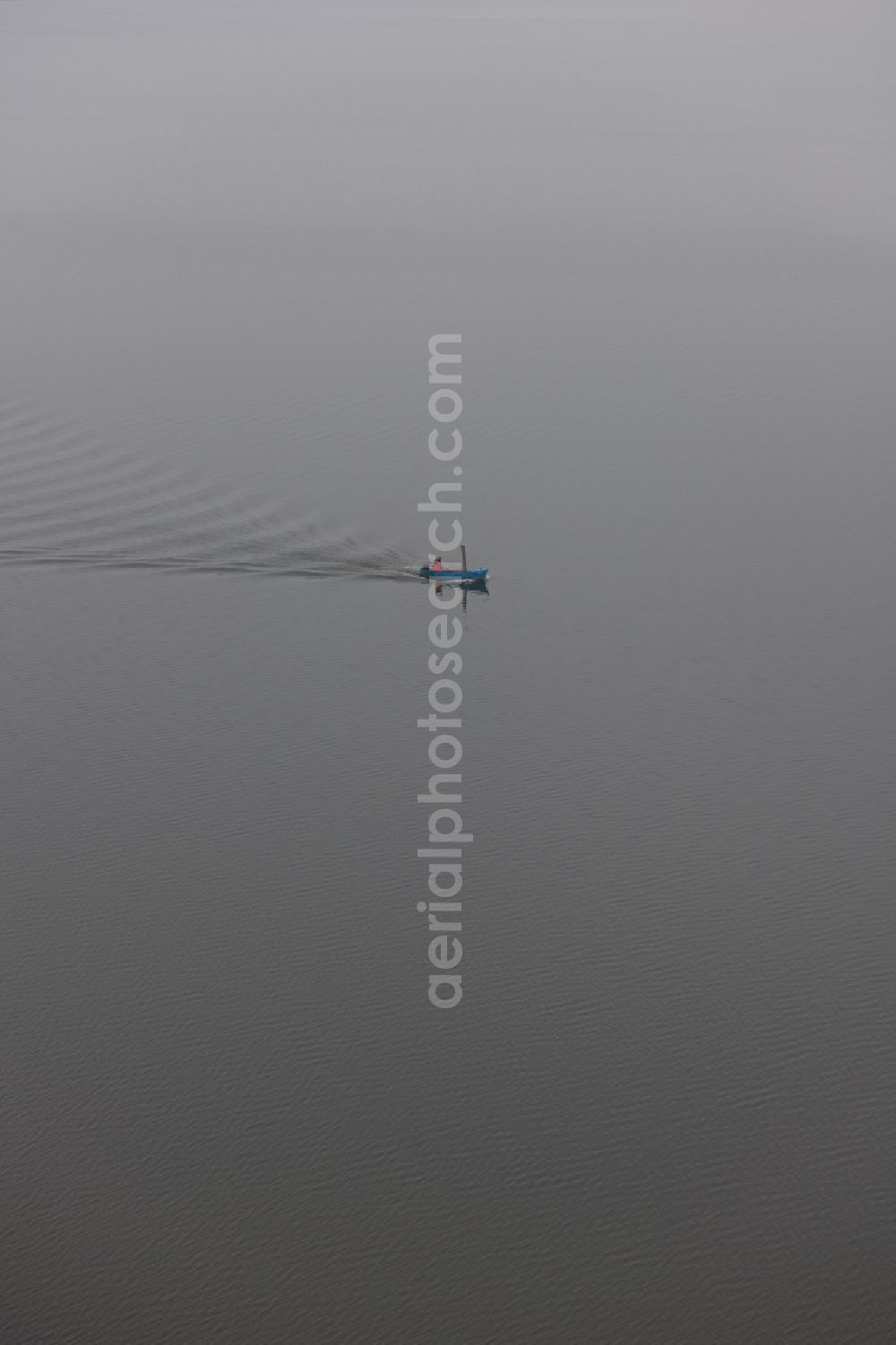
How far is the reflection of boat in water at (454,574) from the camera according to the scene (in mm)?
8234

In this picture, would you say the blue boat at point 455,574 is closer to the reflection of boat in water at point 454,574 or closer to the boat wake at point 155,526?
the reflection of boat in water at point 454,574

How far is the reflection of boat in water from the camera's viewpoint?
8.23m

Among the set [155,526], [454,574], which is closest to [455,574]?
[454,574]

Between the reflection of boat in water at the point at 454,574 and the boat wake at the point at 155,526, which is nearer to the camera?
the reflection of boat in water at the point at 454,574

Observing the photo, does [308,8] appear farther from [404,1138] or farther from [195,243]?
[404,1138]

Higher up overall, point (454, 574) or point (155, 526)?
point (155, 526)

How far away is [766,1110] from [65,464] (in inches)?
228

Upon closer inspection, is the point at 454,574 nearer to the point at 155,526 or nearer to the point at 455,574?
the point at 455,574

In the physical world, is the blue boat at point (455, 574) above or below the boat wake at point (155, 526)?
below

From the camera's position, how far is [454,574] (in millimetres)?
8242

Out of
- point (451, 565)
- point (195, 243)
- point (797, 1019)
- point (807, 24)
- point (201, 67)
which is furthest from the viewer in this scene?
point (807, 24)

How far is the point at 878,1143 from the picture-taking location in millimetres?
5262

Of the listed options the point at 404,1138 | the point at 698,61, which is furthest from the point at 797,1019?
the point at 698,61

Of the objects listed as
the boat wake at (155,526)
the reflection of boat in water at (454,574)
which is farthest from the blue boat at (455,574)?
the boat wake at (155,526)
